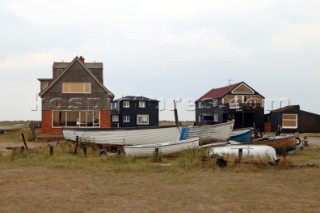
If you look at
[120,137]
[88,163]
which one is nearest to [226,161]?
[88,163]

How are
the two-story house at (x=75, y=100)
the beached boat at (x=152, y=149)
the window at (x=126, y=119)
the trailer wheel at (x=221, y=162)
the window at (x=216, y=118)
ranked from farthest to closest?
the window at (x=126, y=119)
the window at (x=216, y=118)
the two-story house at (x=75, y=100)
the beached boat at (x=152, y=149)
the trailer wheel at (x=221, y=162)

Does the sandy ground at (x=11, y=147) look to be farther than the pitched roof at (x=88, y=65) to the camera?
No

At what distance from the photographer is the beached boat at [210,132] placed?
26.8 metres

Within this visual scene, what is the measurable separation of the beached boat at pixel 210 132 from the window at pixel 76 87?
1267 cm

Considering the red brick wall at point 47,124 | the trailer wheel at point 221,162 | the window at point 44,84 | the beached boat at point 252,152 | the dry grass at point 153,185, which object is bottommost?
the dry grass at point 153,185

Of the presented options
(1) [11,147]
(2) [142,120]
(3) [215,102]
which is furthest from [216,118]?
(1) [11,147]

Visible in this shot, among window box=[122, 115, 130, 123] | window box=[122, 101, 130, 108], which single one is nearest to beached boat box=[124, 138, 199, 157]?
window box=[122, 115, 130, 123]

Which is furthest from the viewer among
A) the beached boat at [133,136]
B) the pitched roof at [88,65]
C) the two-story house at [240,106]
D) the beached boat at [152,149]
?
the two-story house at [240,106]

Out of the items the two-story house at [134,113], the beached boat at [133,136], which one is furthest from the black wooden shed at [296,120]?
the beached boat at [133,136]

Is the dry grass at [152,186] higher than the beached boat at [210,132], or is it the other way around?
the beached boat at [210,132]

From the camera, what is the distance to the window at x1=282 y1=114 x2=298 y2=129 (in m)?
47.7

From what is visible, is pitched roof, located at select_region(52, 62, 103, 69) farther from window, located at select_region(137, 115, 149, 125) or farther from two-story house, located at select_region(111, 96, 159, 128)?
window, located at select_region(137, 115, 149, 125)

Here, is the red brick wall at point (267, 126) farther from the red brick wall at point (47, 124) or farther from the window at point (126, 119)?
the red brick wall at point (47, 124)

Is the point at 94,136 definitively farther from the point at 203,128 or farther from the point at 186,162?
the point at 186,162
